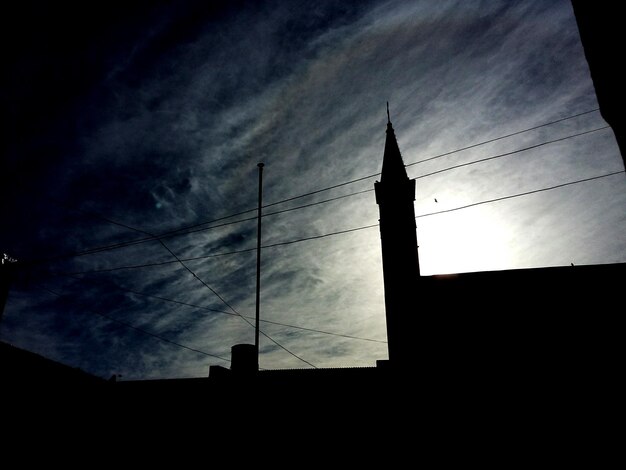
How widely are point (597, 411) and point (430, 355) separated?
7.11m

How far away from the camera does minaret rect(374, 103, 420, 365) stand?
2138cm

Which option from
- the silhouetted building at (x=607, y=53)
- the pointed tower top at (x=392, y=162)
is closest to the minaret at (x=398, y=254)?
the pointed tower top at (x=392, y=162)

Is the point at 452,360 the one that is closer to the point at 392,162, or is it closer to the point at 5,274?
the point at 392,162

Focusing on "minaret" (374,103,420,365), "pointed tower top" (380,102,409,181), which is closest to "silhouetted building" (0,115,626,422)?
"minaret" (374,103,420,365)

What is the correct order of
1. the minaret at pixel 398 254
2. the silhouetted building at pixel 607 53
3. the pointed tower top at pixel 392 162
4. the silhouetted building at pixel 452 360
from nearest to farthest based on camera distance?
1. the silhouetted building at pixel 607 53
2. the silhouetted building at pixel 452 360
3. the minaret at pixel 398 254
4. the pointed tower top at pixel 392 162

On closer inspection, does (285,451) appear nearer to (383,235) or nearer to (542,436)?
(542,436)

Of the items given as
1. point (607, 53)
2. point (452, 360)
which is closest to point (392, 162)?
point (452, 360)

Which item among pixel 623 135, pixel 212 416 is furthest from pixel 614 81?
pixel 212 416

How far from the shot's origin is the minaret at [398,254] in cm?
2138

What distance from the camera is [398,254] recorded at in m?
23.0

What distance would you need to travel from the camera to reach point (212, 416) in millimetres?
15273

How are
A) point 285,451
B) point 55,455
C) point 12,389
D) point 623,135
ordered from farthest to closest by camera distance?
point 285,451 < point 55,455 < point 12,389 < point 623,135

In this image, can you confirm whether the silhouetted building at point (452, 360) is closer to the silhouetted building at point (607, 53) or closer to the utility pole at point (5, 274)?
the utility pole at point (5, 274)

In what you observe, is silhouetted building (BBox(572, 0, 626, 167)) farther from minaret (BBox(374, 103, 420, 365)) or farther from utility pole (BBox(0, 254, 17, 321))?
utility pole (BBox(0, 254, 17, 321))
